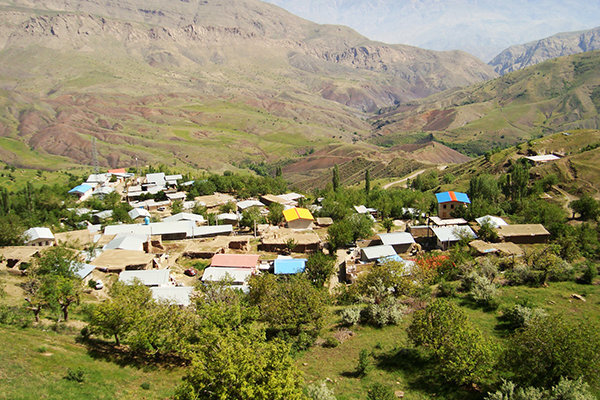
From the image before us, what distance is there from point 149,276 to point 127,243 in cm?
1286

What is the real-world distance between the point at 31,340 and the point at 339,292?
81.2 ft

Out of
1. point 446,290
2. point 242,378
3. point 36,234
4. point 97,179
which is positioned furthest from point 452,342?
point 97,179

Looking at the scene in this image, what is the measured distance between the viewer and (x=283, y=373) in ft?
54.7

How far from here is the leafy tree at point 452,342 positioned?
18.8 m

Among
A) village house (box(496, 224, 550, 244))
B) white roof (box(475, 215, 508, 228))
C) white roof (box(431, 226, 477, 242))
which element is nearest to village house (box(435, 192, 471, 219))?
white roof (box(475, 215, 508, 228))

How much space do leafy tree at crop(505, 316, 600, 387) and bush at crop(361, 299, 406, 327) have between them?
994cm

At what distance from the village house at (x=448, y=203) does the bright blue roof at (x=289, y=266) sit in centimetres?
3595

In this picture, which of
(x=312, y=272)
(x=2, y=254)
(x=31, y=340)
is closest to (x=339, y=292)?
(x=312, y=272)

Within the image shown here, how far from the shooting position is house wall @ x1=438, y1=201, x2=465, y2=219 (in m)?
71.2

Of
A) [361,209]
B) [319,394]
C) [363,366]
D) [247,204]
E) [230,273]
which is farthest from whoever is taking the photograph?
[247,204]

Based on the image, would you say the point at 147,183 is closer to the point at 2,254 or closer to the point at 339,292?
the point at 2,254

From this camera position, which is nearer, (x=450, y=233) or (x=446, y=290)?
(x=446, y=290)

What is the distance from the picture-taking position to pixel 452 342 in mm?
20031

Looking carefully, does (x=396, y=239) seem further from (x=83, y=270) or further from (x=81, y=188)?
(x=81, y=188)
